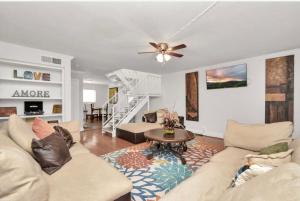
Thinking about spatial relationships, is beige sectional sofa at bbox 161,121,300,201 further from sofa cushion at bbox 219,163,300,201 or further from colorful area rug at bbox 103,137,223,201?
colorful area rug at bbox 103,137,223,201

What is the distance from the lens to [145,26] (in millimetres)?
2461

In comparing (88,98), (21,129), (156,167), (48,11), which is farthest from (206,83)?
(88,98)

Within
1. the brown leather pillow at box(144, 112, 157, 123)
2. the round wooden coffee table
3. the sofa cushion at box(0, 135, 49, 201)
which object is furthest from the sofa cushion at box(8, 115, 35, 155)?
the brown leather pillow at box(144, 112, 157, 123)

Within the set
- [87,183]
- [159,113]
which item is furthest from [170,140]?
[159,113]

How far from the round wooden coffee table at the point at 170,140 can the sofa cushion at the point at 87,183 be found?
1393 millimetres

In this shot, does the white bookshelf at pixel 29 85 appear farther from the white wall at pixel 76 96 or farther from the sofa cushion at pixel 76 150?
the sofa cushion at pixel 76 150

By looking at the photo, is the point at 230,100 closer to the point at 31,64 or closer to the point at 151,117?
the point at 151,117

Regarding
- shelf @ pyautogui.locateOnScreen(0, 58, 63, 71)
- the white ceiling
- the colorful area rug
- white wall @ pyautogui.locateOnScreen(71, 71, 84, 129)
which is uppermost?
the white ceiling

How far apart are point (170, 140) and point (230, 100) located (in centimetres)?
310

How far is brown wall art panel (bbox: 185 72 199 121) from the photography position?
18.8 feet

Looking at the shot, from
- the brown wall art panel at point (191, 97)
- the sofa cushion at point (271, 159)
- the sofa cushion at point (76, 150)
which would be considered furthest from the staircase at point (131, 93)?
the sofa cushion at point (271, 159)

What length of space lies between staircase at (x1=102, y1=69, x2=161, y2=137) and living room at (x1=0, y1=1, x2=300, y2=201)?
0.59 metres

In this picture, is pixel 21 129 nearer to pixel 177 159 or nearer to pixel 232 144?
Result: pixel 177 159

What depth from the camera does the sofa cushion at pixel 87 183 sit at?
121cm
